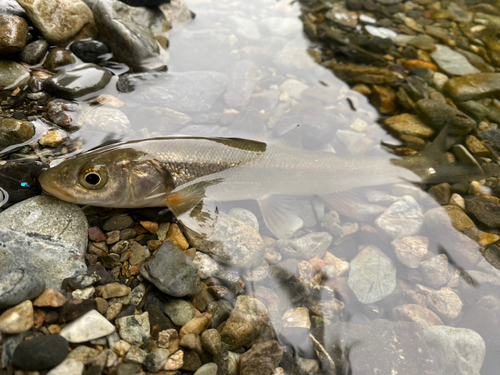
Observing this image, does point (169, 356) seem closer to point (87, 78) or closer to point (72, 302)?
point (72, 302)

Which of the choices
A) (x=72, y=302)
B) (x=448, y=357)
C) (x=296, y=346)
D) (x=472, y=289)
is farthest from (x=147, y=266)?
(x=472, y=289)

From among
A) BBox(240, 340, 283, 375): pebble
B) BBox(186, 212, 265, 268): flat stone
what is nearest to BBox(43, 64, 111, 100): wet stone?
BBox(186, 212, 265, 268): flat stone

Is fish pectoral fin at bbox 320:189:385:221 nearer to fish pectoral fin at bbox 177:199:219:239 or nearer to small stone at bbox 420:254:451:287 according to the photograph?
small stone at bbox 420:254:451:287

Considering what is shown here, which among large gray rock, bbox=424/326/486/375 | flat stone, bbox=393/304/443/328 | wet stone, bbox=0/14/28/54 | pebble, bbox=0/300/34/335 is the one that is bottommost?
flat stone, bbox=393/304/443/328

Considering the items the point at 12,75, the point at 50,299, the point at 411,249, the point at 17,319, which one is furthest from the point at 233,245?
the point at 12,75

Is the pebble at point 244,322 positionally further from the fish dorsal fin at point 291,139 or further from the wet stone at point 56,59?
the wet stone at point 56,59

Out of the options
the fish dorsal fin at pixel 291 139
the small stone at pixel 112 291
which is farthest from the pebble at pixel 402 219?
the small stone at pixel 112 291
